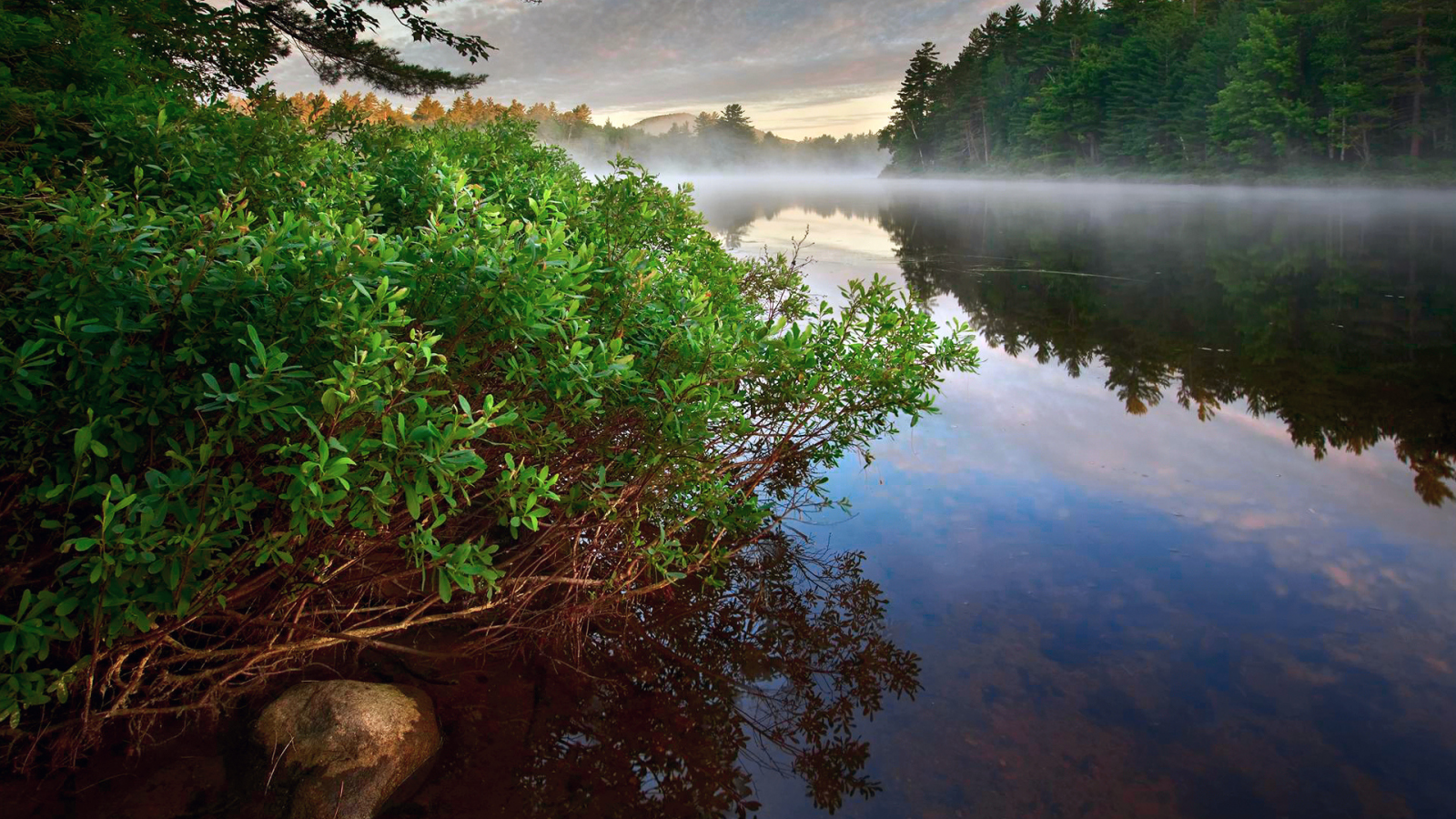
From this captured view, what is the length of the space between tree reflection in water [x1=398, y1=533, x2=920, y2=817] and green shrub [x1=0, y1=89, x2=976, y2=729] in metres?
0.47

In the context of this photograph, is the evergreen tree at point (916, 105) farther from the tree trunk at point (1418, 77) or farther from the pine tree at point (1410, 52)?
the tree trunk at point (1418, 77)

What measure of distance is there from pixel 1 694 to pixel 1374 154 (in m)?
61.8

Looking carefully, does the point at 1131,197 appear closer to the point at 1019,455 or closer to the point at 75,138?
the point at 1019,455

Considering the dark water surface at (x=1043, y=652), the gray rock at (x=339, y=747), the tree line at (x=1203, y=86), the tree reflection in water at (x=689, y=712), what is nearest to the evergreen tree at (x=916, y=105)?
the tree line at (x=1203, y=86)

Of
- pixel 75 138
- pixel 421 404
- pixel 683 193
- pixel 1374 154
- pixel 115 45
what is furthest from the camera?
pixel 1374 154

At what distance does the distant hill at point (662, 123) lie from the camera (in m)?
157

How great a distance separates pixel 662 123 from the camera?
172m

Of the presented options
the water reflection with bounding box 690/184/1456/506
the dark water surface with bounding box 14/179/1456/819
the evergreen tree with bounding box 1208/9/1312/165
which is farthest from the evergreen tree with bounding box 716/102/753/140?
the dark water surface with bounding box 14/179/1456/819

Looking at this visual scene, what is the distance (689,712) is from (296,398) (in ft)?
8.54

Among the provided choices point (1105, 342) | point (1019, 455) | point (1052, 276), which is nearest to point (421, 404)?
point (1019, 455)

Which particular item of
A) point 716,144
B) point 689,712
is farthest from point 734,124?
point 689,712

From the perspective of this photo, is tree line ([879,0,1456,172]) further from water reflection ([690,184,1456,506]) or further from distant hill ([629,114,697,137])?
distant hill ([629,114,697,137])

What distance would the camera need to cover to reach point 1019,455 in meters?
8.22

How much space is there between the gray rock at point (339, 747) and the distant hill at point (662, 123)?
154898mm
